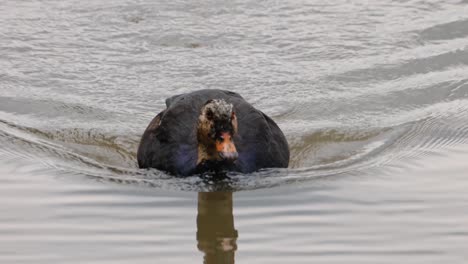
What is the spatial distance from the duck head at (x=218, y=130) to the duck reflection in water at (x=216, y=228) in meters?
0.31

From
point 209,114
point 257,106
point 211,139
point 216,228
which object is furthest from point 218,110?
point 257,106

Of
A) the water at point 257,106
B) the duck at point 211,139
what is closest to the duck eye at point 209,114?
the duck at point 211,139

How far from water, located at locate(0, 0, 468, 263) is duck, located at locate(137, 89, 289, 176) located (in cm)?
14

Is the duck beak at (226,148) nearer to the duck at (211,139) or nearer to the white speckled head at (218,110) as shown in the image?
the duck at (211,139)

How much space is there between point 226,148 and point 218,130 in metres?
0.16

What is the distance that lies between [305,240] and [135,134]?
3.68 meters

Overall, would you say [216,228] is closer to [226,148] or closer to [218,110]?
[226,148]

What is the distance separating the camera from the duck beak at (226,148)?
8.48 m

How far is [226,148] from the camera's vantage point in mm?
8523

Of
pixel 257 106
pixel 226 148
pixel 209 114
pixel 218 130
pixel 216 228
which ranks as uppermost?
pixel 257 106

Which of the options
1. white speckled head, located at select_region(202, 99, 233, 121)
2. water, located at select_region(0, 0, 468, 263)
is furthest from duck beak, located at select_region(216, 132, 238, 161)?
water, located at select_region(0, 0, 468, 263)

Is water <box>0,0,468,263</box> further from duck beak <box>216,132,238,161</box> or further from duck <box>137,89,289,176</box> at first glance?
duck beak <box>216,132,238,161</box>

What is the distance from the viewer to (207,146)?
28.8ft

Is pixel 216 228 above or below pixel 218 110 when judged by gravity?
below
